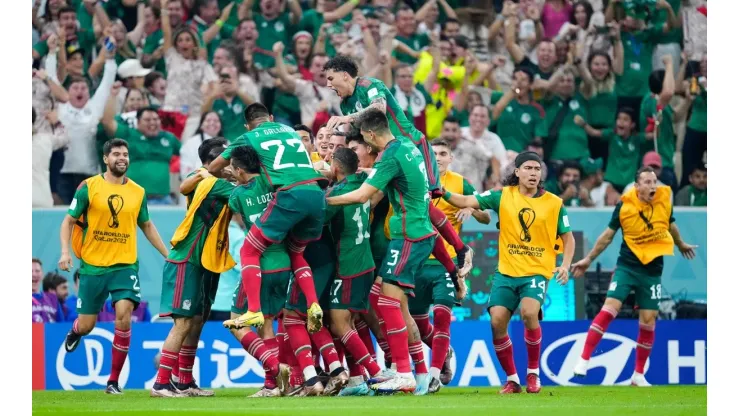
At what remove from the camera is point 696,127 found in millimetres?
17391

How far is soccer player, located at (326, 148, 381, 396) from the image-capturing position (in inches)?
416

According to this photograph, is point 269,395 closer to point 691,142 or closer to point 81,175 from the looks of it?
point 81,175

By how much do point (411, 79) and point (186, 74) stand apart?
10.3 ft

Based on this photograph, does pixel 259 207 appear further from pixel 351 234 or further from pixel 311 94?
pixel 311 94

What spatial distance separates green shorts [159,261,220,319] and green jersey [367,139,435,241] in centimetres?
195

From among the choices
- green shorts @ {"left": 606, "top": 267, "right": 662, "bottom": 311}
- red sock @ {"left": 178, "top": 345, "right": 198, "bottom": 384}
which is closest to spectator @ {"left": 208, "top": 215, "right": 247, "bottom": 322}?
red sock @ {"left": 178, "top": 345, "right": 198, "bottom": 384}

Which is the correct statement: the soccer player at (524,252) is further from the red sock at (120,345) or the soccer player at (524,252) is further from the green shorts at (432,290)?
the red sock at (120,345)

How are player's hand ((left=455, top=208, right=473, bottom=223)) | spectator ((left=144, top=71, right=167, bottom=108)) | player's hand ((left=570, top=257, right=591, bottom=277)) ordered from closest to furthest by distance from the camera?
player's hand ((left=455, top=208, right=473, bottom=223)), player's hand ((left=570, top=257, right=591, bottom=277)), spectator ((left=144, top=71, right=167, bottom=108))

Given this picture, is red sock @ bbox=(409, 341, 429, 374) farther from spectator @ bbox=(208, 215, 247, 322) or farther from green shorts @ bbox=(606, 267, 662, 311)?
spectator @ bbox=(208, 215, 247, 322)

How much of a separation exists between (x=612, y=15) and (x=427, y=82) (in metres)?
3.20

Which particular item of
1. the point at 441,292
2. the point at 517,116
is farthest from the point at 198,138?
the point at 441,292

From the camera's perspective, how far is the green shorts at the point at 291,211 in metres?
10.1

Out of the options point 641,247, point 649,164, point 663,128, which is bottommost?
point 641,247

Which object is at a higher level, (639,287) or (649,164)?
(649,164)
